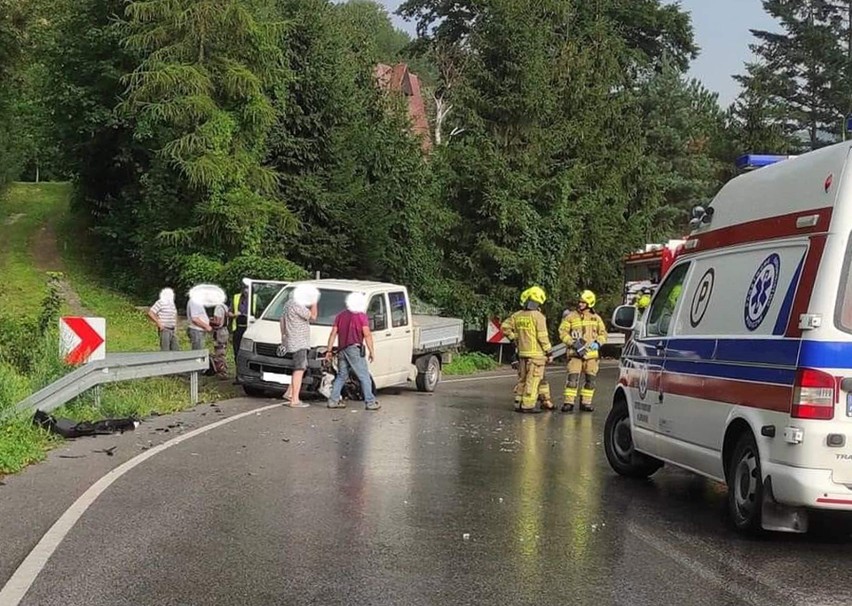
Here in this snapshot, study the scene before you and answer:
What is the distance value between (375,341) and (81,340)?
5.07 meters

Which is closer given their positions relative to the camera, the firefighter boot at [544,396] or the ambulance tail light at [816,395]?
the ambulance tail light at [816,395]

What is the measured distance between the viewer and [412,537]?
22.1 feet

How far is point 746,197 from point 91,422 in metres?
7.42

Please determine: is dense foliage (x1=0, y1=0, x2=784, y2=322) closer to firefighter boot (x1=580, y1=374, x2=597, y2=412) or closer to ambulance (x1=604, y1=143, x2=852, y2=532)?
firefighter boot (x1=580, y1=374, x2=597, y2=412)

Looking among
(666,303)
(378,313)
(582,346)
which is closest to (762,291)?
(666,303)

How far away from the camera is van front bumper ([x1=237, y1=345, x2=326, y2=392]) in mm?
15281

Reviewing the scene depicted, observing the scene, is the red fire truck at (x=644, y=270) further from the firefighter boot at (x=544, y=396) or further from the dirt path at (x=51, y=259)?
the dirt path at (x=51, y=259)

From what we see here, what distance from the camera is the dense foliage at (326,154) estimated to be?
2628 cm

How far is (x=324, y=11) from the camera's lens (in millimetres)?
31578

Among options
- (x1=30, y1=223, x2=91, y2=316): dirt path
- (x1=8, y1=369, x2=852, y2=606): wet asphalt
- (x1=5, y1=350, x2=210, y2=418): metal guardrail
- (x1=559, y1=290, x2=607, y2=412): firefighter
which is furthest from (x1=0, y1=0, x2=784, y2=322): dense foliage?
(x1=8, y1=369, x2=852, y2=606): wet asphalt

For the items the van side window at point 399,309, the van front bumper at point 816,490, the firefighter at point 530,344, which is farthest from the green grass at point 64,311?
the van front bumper at point 816,490

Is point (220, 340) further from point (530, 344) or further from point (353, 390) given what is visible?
point (530, 344)

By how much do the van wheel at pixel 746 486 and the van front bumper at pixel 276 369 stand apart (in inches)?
351

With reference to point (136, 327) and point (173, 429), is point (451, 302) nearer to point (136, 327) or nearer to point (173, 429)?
point (136, 327)
